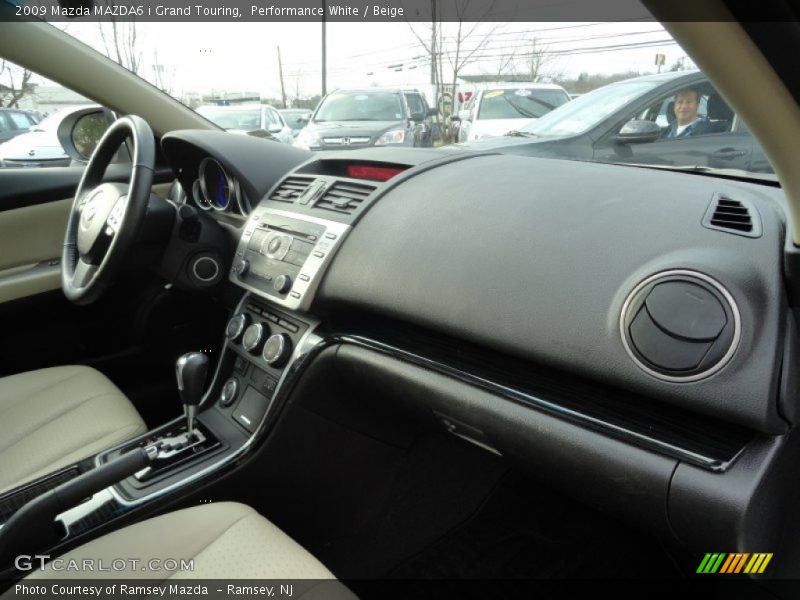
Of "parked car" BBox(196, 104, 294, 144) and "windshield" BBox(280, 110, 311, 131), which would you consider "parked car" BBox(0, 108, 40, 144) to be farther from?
"windshield" BBox(280, 110, 311, 131)

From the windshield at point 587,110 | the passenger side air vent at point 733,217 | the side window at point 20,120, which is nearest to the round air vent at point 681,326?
the passenger side air vent at point 733,217

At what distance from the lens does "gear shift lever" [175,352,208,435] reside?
1.62m

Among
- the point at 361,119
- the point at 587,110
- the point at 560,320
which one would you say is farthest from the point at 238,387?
the point at 361,119

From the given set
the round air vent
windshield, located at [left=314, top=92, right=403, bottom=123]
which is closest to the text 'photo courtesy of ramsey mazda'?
the round air vent

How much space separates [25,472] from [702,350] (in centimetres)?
156

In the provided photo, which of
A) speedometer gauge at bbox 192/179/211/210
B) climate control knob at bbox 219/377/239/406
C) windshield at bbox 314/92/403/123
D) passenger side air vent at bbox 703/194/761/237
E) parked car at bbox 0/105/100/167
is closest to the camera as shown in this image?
passenger side air vent at bbox 703/194/761/237

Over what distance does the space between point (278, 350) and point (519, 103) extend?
1.67 metres

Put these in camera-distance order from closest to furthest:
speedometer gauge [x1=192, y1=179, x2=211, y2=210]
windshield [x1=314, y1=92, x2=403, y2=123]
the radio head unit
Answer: the radio head unit → speedometer gauge [x1=192, y1=179, x2=211, y2=210] → windshield [x1=314, y1=92, x2=403, y2=123]

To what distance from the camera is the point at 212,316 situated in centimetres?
229

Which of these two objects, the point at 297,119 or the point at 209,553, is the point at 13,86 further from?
the point at 297,119

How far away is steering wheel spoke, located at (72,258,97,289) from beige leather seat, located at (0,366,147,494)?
0.29 meters

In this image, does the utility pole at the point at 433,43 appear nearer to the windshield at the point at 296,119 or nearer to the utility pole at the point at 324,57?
the utility pole at the point at 324,57

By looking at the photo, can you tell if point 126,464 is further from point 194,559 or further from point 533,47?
point 533,47

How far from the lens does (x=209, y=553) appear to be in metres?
1.18
